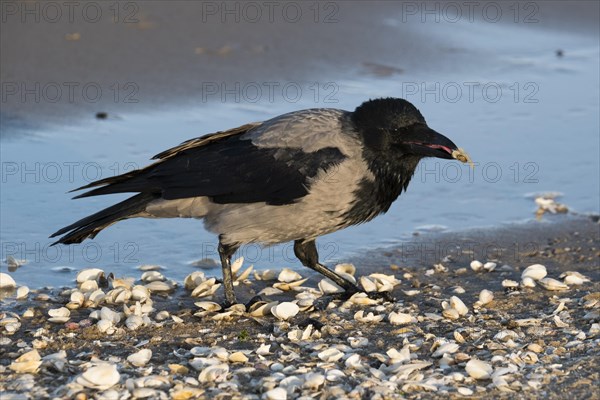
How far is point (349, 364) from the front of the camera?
5.55 metres

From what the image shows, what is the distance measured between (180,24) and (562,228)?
194 inches

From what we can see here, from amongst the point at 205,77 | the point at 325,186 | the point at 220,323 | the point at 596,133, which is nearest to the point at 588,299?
the point at 325,186

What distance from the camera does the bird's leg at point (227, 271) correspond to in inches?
264

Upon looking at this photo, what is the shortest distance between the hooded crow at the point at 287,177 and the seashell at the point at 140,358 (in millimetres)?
1162

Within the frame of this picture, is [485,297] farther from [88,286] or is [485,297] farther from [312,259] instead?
[88,286]

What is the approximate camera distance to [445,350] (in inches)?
226

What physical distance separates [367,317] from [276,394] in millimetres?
1438

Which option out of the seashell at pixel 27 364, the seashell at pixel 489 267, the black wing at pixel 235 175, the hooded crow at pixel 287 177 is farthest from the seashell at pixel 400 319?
the seashell at pixel 27 364

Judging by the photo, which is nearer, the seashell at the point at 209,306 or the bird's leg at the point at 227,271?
the seashell at the point at 209,306

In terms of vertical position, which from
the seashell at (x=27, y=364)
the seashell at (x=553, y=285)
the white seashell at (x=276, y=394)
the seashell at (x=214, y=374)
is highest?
the seashell at (x=553, y=285)

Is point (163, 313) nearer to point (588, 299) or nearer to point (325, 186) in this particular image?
point (325, 186)

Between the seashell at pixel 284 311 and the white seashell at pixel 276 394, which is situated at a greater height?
the seashell at pixel 284 311

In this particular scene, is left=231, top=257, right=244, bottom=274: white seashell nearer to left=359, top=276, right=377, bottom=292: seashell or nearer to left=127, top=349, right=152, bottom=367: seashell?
left=359, top=276, right=377, bottom=292: seashell

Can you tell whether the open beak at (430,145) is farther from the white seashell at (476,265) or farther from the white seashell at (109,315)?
the white seashell at (109,315)
